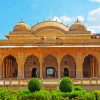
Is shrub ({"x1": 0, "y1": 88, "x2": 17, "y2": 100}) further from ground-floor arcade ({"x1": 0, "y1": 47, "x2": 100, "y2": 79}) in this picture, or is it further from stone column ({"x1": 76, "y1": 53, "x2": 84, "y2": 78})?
stone column ({"x1": 76, "y1": 53, "x2": 84, "y2": 78})

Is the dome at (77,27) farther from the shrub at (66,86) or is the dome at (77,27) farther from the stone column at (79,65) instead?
the shrub at (66,86)

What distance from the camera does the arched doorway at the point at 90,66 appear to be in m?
27.2

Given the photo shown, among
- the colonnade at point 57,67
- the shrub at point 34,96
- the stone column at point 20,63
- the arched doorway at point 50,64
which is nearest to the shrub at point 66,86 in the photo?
the shrub at point 34,96

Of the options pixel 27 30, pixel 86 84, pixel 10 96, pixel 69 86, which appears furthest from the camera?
pixel 27 30

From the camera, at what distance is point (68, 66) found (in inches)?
1069

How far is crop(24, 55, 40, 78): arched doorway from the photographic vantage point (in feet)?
89.1

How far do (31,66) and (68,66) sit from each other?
2.89 metres

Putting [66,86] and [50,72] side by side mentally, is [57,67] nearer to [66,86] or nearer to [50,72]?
[50,72]

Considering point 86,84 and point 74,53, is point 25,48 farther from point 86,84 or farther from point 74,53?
point 86,84

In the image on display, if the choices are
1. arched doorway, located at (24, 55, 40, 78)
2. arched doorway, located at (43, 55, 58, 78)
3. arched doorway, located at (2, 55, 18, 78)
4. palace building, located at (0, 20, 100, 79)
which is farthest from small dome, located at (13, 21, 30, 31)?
arched doorway, located at (43, 55, 58, 78)

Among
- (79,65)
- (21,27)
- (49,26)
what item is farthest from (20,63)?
(21,27)

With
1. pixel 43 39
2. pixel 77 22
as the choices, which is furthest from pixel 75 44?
pixel 77 22

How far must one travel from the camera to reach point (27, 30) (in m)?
30.3

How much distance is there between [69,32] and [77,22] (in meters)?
1.74
